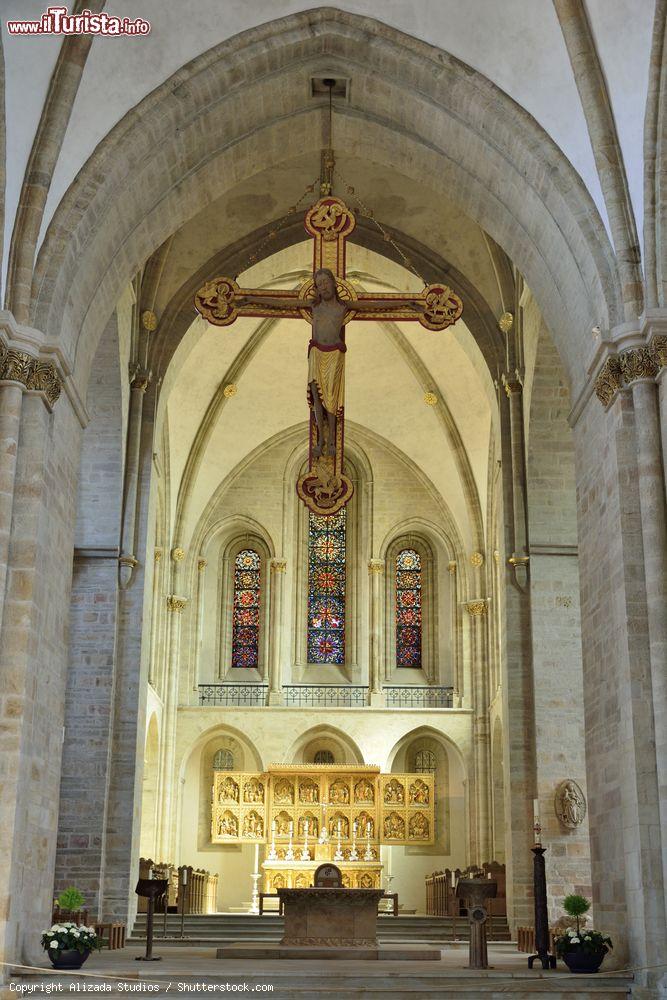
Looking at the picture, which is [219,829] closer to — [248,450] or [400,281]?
[248,450]

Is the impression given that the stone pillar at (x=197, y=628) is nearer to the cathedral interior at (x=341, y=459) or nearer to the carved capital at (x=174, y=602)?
the cathedral interior at (x=341, y=459)

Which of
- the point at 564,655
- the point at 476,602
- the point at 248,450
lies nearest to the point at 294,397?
the point at 248,450

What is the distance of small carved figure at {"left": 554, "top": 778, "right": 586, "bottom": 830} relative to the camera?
15.2m

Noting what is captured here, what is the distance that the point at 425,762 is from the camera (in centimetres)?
2439

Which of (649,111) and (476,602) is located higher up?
(649,111)

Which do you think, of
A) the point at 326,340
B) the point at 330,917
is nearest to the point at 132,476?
the point at 326,340

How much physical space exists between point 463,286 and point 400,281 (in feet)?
6.37

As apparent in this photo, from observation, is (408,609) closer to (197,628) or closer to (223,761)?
(197,628)

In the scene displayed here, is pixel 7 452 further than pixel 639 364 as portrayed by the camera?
No

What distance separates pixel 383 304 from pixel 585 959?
6.50 metres

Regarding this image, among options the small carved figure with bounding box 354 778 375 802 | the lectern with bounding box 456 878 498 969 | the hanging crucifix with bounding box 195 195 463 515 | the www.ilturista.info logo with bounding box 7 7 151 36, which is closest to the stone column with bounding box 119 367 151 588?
→ the hanging crucifix with bounding box 195 195 463 515

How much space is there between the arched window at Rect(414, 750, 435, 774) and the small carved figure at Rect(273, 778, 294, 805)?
295 centimetres

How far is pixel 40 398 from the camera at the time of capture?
35.8 ft

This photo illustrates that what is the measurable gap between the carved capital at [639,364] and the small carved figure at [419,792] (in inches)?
564
